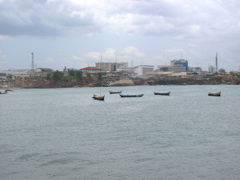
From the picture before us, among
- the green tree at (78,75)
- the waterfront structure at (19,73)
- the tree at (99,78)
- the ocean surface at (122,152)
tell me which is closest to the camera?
the ocean surface at (122,152)

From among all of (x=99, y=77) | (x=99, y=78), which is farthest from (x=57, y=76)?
(x=99, y=78)

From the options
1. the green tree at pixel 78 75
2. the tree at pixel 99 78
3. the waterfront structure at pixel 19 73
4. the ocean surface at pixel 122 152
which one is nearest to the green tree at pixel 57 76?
the green tree at pixel 78 75

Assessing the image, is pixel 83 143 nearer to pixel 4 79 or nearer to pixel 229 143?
pixel 229 143

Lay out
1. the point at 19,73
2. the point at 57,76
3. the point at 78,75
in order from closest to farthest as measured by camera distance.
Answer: the point at 57,76
the point at 78,75
the point at 19,73

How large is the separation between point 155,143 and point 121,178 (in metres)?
7.70

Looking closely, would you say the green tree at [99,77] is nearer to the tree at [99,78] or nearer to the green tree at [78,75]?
the tree at [99,78]

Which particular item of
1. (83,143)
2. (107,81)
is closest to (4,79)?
(107,81)

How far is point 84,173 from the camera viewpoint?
647 inches

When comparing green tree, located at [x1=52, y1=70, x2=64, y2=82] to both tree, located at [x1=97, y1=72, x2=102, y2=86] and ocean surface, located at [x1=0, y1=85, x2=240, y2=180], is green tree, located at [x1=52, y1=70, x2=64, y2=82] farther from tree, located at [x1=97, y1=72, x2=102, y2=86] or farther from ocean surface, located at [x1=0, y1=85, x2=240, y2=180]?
ocean surface, located at [x1=0, y1=85, x2=240, y2=180]

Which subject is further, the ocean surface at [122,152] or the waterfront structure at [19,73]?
the waterfront structure at [19,73]

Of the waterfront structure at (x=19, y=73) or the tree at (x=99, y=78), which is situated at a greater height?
the waterfront structure at (x=19, y=73)

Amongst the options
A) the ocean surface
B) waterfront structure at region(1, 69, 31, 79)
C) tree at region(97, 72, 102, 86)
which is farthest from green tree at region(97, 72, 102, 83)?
the ocean surface

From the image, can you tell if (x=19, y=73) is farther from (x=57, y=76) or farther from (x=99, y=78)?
(x=99, y=78)

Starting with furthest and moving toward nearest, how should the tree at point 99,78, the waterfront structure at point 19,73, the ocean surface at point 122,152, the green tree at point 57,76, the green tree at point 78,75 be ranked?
the tree at point 99,78 → the waterfront structure at point 19,73 → the green tree at point 78,75 → the green tree at point 57,76 → the ocean surface at point 122,152
